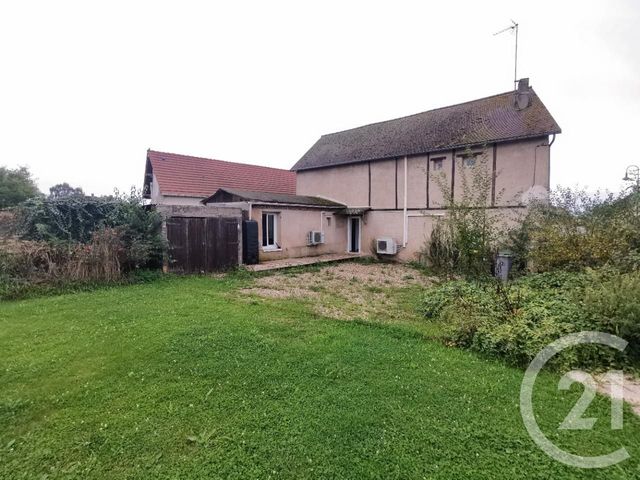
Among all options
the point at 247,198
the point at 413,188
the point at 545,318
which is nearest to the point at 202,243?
the point at 247,198

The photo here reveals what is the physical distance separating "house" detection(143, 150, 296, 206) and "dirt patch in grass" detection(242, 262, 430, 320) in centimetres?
957

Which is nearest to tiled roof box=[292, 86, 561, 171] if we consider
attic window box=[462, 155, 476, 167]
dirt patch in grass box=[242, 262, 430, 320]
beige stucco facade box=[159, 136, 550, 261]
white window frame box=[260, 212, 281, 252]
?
beige stucco facade box=[159, 136, 550, 261]

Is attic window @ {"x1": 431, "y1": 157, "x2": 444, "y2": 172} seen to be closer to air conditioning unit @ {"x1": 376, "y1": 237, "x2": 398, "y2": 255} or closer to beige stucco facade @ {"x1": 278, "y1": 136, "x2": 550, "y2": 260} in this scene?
beige stucco facade @ {"x1": 278, "y1": 136, "x2": 550, "y2": 260}

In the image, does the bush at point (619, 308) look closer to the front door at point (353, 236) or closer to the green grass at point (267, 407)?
the green grass at point (267, 407)

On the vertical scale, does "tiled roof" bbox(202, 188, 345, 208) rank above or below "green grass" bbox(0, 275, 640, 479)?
above

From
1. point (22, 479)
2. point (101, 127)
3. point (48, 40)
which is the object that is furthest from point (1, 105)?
point (22, 479)

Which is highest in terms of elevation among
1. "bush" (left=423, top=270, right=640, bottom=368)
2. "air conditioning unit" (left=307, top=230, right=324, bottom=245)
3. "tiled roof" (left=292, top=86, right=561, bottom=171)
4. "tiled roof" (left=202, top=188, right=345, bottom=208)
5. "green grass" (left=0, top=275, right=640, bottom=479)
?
"tiled roof" (left=292, top=86, right=561, bottom=171)

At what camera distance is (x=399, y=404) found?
2855 mm

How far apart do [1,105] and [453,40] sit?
17310 mm

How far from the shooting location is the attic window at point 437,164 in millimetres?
12564

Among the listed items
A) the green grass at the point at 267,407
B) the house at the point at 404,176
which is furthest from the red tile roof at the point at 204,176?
the green grass at the point at 267,407

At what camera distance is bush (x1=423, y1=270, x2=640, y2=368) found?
3.73 m

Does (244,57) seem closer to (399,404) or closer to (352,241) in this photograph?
Answer: (352,241)

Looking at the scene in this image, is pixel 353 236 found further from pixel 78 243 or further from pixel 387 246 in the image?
pixel 78 243
